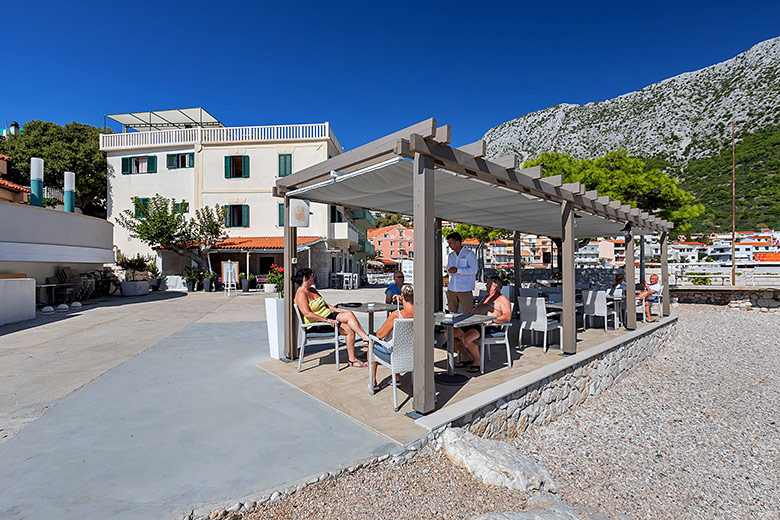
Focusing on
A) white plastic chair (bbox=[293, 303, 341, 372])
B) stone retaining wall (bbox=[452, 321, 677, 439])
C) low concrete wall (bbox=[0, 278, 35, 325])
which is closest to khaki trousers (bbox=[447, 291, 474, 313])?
stone retaining wall (bbox=[452, 321, 677, 439])

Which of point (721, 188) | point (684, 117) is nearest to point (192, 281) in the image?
point (721, 188)

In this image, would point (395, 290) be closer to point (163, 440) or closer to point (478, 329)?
point (478, 329)

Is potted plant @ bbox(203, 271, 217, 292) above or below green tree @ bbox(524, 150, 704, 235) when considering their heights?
below

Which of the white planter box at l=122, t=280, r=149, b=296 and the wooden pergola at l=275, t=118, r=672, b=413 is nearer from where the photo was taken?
the wooden pergola at l=275, t=118, r=672, b=413

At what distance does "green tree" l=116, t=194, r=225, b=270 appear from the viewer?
59.4 ft

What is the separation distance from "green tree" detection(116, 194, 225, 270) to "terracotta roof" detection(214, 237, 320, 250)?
593 mm

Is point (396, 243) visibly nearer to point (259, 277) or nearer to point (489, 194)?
point (259, 277)

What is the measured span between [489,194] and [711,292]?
46.9 ft

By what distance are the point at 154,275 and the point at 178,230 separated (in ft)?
9.05

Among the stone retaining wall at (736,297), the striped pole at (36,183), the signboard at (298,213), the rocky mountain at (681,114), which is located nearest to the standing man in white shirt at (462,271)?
the signboard at (298,213)

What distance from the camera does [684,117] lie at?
57781 mm

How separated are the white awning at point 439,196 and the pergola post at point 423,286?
0.44 metres

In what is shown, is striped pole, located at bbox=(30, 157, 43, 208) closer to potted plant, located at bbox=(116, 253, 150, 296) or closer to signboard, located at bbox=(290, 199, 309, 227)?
potted plant, located at bbox=(116, 253, 150, 296)

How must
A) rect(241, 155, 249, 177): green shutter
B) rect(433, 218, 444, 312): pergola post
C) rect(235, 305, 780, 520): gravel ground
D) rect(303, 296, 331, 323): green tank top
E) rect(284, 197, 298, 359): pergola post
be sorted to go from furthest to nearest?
rect(241, 155, 249, 177): green shutter
rect(433, 218, 444, 312): pergola post
rect(284, 197, 298, 359): pergola post
rect(303, 296, 331, 323): green tank top
rect(235, 305, 780, 520): gravel ground
